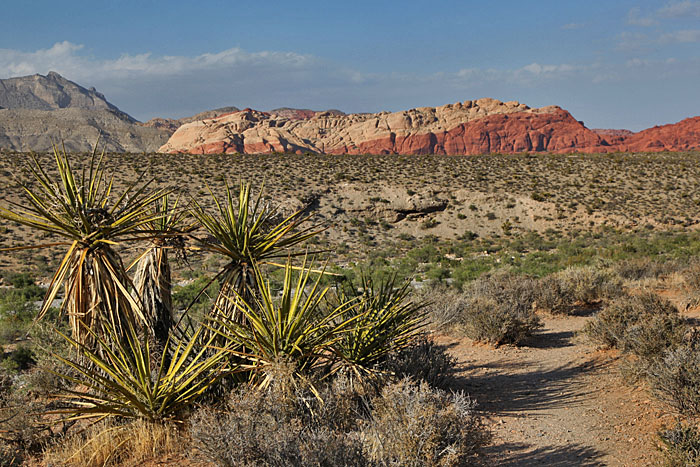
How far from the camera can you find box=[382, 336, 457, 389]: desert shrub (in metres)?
5.75

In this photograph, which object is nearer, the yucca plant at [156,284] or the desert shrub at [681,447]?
the desert shrub at [681,447]

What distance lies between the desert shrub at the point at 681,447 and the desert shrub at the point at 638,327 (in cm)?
249

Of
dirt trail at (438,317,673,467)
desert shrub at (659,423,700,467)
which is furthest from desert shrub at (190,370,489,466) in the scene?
desert shrub at (659,423,700,467)

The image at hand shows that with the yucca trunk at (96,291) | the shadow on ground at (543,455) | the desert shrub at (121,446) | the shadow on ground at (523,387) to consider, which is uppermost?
the yucca trunk at (96,291)

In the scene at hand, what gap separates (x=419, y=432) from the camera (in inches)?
157

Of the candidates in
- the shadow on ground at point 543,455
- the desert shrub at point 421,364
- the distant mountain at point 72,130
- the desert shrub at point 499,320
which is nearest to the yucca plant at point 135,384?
the desert shrub at point 421,364

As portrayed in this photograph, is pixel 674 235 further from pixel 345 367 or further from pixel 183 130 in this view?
pixel 183 130

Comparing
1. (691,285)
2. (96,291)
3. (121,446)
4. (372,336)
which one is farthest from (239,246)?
(691,285)

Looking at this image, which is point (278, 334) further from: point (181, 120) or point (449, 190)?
point (181, 120)

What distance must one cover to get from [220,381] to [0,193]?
31.9 m

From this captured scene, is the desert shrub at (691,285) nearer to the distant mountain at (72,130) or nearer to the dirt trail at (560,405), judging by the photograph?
the dirt trail at (560,405)

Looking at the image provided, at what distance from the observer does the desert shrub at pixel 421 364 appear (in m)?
5.75

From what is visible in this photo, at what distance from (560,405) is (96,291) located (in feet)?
17.7

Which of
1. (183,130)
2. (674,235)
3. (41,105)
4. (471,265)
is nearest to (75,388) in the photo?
(471,265)
